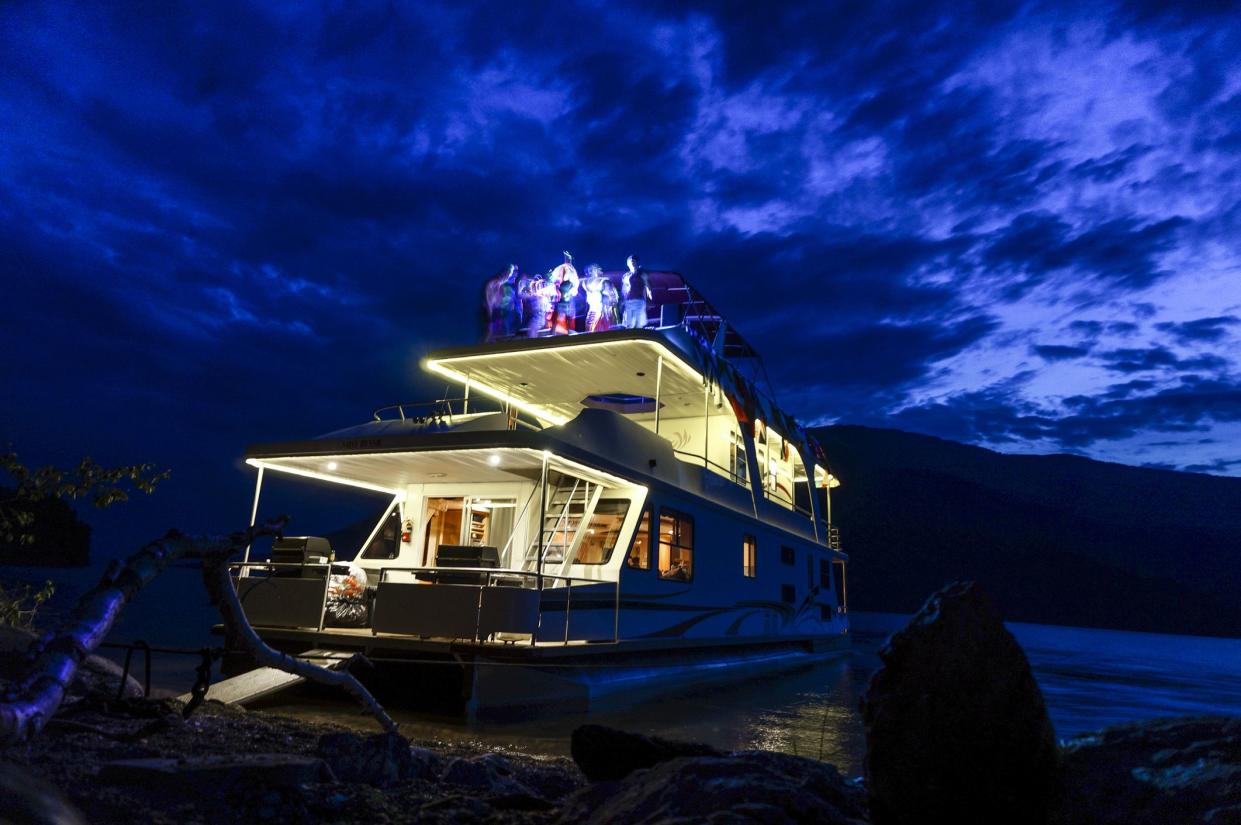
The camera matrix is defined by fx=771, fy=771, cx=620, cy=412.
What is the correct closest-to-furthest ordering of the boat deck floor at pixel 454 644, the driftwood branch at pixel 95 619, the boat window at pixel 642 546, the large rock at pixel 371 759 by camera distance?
the driftwood branch at pixel 95 619
the large rock at pixel 371 759
the boat deck floor at pixel 454 644
the boat window at pixel 642 546

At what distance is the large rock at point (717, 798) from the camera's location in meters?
3.40

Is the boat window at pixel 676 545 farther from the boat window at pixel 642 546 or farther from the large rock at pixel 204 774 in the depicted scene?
the large rock at pixel 204 774

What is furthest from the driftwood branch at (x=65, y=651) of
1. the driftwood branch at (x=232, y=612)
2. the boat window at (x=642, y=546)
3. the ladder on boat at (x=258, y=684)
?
the boat window at (x=642, y=546)

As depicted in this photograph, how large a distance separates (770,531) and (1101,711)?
23.5 ft

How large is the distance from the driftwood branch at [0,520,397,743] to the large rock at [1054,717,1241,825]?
15.0 ft

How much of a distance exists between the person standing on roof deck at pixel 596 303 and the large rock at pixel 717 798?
10738 mm

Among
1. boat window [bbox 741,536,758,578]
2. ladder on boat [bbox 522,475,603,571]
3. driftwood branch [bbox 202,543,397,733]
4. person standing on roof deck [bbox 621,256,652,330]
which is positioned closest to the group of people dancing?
person standing on roof deck [bbox 621,256,652,330]

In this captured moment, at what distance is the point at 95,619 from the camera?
3.90 m

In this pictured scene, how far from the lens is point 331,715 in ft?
29.1

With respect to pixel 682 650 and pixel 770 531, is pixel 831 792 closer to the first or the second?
pixel 682 650

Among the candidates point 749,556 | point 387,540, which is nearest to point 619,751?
point 387,540

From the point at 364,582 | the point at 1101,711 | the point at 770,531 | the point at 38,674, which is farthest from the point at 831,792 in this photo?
the point at 1101,711

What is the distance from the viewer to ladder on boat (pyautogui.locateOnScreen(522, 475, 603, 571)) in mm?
11758

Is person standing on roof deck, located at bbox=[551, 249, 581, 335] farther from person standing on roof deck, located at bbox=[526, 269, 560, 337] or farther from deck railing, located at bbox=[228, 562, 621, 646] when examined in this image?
deck railing, located at bbox=[228, 562, 621, 646]
